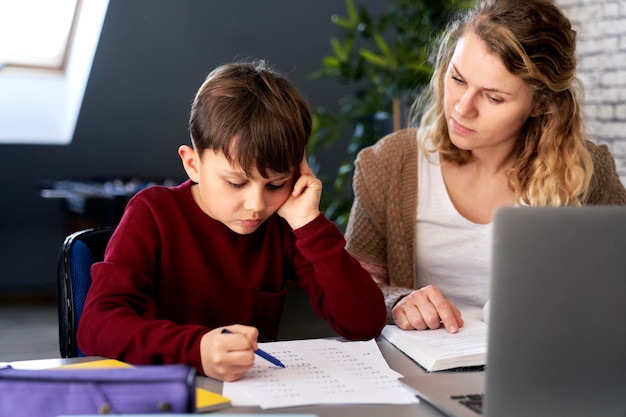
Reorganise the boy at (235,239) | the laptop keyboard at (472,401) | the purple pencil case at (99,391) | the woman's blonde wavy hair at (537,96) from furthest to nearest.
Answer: the woman's blonde wavy hair at (537,96) < the boy at (235,239) < the laptop keyboard at (472,401) < the purple pencil case at (99,391)

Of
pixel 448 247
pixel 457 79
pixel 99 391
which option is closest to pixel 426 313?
pixel 448 247

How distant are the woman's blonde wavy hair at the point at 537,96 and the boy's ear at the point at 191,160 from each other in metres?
0.62

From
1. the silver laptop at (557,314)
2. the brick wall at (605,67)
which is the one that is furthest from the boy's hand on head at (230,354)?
the brick wall at (605,67)

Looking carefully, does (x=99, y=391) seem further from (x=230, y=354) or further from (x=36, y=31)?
(x=36, y=31)

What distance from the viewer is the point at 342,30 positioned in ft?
16.1

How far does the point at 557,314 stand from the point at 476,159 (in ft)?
3.22

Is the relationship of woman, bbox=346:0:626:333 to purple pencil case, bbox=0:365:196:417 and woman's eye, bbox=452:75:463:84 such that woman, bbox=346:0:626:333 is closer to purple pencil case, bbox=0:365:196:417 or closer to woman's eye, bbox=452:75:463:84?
woman's eye, bbox=452:75:463:84

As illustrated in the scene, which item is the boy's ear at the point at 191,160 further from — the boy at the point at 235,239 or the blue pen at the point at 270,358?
the blue pen at the point at 270,358

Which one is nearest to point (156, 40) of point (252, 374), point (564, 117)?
point (564, 117)

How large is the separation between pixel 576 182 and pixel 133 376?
1197 millimetres

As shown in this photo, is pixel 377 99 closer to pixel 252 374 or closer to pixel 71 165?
pixel 71 165

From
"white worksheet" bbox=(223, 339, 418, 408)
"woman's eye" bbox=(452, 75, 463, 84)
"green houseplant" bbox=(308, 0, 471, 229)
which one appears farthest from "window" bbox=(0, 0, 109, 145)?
"white worksheet" bbox=(223, 339, 418, 408)

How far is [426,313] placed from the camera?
136cm

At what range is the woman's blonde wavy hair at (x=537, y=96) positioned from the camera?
1.58 m
